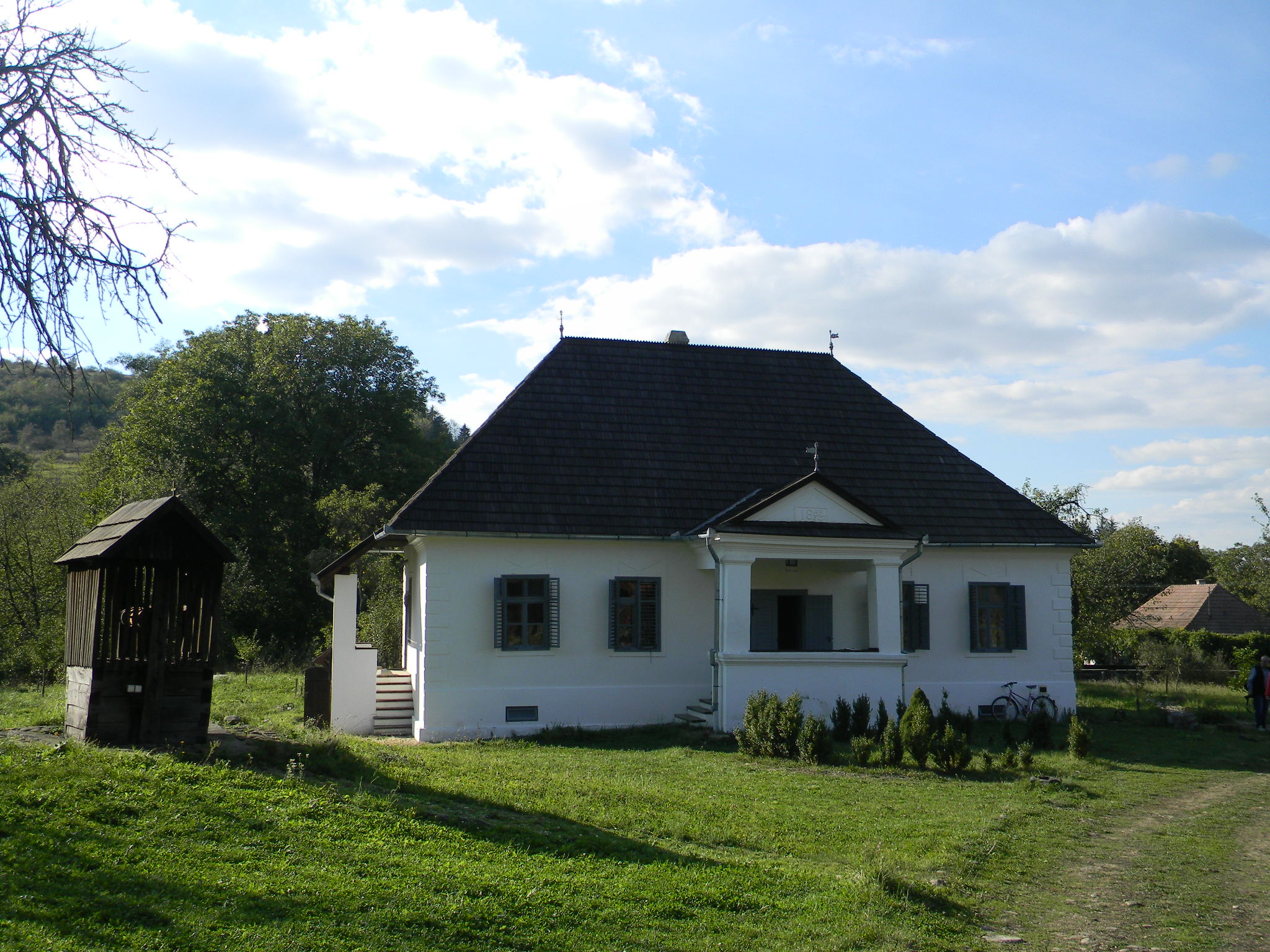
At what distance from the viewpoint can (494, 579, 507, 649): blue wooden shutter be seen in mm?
16156

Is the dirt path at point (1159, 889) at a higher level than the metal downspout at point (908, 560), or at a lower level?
lower

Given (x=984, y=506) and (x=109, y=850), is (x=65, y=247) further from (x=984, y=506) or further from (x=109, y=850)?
(x=984, y=506)

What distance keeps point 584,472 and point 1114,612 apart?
1883 cm

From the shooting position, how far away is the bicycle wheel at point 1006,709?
1830 cm

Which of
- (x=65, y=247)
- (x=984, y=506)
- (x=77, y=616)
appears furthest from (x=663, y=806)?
(x=984, y=506)

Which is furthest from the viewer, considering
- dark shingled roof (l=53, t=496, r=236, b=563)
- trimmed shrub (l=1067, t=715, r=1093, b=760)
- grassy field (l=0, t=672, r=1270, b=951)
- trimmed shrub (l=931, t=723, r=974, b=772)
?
trimmed shrub (l=1067, t=715, r=1093, b=760)

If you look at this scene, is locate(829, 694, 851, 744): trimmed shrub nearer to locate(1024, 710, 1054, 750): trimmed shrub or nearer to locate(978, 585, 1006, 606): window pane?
locate(1024, 710, 1054, 750): trimmed shrub

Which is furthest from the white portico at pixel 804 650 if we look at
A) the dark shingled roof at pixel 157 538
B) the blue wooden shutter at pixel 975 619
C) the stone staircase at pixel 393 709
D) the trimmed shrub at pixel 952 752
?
the dark shingled roof at pixel 157 538

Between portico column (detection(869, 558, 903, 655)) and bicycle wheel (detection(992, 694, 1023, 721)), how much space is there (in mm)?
3005

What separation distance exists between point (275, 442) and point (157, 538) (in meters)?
25.5

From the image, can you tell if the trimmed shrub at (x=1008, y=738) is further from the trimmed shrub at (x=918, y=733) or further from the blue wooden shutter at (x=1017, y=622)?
the blue wooden shutter at (x=1017, y=622)

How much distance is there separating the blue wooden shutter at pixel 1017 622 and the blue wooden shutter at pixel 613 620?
24.3ft

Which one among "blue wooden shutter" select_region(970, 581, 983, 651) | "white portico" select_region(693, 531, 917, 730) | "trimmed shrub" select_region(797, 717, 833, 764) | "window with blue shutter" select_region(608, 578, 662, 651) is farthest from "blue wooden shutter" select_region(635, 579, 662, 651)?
"blue wooden shutter" select_region(970, 581, 983, 651)

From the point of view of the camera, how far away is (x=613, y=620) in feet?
54.8
